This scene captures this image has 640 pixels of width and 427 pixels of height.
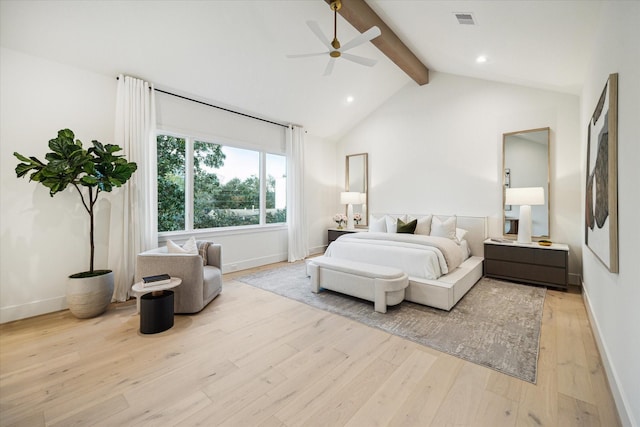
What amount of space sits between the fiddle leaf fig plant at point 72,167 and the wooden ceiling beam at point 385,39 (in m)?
3.09

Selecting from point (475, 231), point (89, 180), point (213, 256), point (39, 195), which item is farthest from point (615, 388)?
point (39, 195)

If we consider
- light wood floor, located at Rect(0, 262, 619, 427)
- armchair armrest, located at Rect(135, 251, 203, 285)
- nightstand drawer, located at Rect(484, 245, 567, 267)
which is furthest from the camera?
nightstand drawer, located at Rect(484, 245, 567, 267)

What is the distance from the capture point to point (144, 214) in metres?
3.72

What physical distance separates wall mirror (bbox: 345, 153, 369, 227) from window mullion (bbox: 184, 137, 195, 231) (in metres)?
3.62

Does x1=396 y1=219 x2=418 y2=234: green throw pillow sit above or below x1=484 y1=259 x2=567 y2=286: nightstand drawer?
above

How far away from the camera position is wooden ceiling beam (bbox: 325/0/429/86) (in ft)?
11.0

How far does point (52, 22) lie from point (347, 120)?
485 cm

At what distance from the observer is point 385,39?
3.96 metres

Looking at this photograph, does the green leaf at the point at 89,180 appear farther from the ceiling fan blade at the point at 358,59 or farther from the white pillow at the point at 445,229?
the white pillow at the point at 445,229

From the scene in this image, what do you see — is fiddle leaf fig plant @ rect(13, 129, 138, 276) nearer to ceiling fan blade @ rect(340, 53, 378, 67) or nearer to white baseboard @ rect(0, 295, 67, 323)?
white baseboard @ rect(0, 295, 67, 323)

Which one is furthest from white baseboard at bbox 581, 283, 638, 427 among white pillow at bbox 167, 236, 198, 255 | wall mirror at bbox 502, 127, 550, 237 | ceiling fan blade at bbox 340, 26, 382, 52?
white pillow at bbox 167, 236, 198, 255

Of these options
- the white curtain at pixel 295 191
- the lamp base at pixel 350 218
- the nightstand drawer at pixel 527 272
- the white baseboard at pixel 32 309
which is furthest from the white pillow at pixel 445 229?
the white baseboard at pixel 32 309

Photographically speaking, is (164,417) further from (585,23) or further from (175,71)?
(585,23)

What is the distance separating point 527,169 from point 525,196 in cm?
68
